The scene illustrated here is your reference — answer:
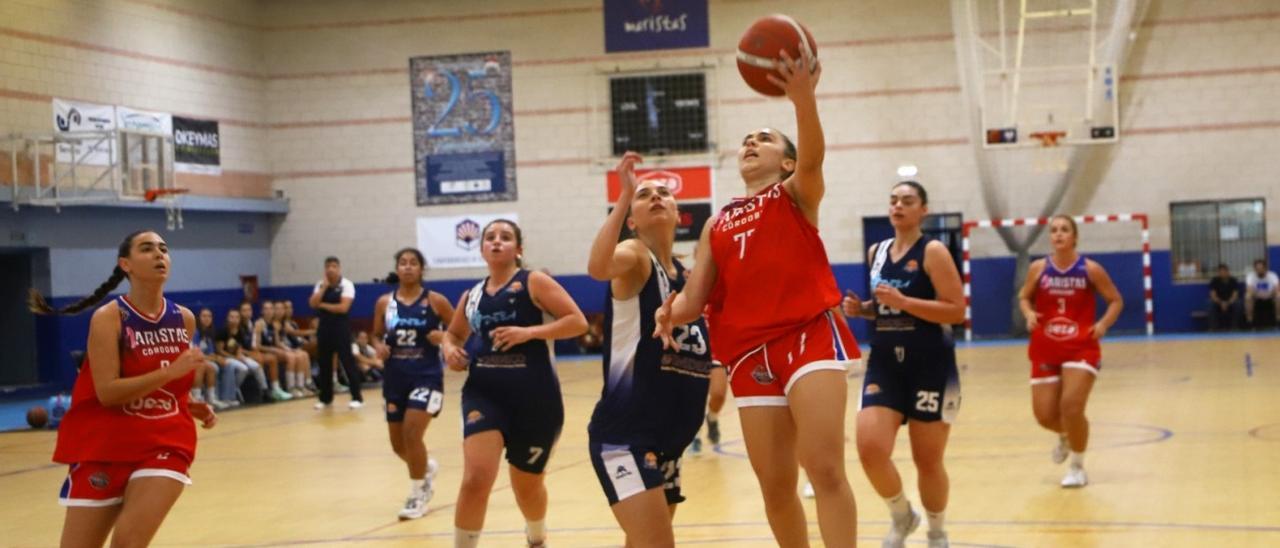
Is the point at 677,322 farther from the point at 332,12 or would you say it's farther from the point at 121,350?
the point at 332,12

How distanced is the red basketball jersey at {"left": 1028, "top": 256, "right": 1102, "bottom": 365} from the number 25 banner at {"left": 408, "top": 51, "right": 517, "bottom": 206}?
59.0ft

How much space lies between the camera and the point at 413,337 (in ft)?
32.6

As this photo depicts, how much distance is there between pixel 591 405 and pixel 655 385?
1152 cm

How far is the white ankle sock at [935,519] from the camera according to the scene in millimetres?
7176

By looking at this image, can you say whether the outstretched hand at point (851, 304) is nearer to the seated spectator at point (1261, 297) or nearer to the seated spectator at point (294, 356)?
the seated spectator at point (294, 356)

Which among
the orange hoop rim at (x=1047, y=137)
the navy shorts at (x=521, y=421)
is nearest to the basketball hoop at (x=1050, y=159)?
the orange hoop rim at (x=1047, y=137)

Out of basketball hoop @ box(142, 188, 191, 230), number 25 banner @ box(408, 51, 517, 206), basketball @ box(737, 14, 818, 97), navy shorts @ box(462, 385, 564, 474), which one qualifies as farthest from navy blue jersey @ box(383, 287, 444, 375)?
number 25 banner @ box(408, 51, 517, 206)

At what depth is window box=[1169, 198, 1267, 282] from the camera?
25.2 m

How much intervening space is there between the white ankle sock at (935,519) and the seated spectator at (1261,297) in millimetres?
19553

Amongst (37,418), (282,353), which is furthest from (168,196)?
(37,418)

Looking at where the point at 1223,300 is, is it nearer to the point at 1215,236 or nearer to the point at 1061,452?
the point at 1215,236

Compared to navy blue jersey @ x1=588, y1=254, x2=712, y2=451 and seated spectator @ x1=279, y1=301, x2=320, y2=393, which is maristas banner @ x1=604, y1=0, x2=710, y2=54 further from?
navy blue jersey @ x1=588, y1=254, x2=712, y2=451

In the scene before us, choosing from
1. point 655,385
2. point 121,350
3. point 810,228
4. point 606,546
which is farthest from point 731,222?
point 606,546

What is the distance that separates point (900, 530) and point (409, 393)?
12.7 feet
